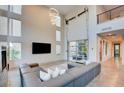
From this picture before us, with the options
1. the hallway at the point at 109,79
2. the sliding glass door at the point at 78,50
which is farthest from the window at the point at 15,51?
the hallway at the point at 109,79

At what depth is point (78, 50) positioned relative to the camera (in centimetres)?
1037

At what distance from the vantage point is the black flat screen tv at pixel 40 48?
8.31 m

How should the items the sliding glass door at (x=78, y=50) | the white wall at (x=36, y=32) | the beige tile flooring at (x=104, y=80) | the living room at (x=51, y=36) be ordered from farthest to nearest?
the sliding glass door at (x=78, y=50) < the white wall at (x=36, y=32) < the living room at (x=51, y=36) < the beige tile flooring at (x=104, y=80)

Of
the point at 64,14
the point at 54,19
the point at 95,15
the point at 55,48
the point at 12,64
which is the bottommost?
the point at 12,64

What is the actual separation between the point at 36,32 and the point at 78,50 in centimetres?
424

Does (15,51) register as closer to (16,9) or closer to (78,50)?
(16,9)

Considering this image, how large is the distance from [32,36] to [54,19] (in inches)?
132

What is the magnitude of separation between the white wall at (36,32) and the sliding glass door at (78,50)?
1.93 meters

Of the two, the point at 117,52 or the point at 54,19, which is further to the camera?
the point at 117,52

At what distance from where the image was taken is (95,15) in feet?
26.5

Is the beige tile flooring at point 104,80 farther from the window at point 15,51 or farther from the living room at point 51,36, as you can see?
the window at point 15,51

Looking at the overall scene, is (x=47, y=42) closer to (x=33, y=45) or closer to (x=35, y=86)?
(x=33, y=45)

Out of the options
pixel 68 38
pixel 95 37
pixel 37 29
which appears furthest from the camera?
pixel 68 38

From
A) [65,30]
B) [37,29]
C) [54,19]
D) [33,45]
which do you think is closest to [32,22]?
[37,29]
